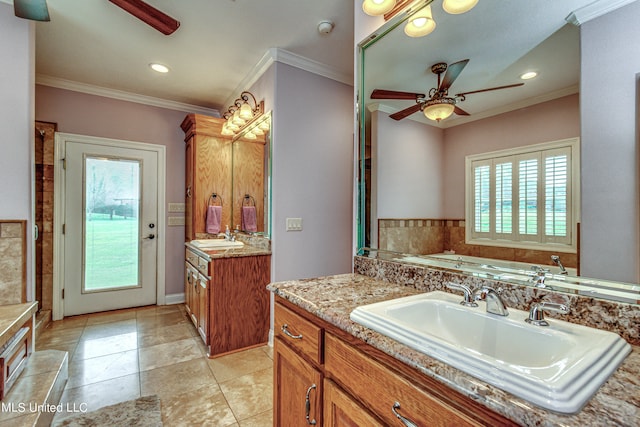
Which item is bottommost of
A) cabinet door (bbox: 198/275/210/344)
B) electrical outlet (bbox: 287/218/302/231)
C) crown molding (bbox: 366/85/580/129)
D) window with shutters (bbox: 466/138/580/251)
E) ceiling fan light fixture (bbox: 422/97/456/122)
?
cabinet door (bbox: 198/275/210/344)

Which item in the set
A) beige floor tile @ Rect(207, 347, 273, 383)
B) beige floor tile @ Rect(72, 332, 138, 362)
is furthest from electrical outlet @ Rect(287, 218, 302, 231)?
beige floor tile @ Rect(72, 332, 138, 362)

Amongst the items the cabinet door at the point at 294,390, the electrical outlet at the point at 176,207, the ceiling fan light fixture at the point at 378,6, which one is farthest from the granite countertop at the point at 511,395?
the electrical outlet at the point at 176,207

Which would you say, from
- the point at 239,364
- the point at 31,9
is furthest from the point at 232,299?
the point at 31,9

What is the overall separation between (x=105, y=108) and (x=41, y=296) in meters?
2.12

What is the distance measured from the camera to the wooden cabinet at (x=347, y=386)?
643mm

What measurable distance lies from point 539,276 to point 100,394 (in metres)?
2.51

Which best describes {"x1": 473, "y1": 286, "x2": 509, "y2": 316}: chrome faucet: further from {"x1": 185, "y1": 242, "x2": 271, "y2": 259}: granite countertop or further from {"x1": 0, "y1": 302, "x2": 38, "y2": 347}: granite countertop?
{"x1": 0, "y1": 302, "x2": 38, "y2": 347}: granite countertop

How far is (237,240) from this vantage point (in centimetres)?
330

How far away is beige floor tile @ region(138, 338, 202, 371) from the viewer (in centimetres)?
228

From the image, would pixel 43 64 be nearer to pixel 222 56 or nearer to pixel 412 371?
pixel 222 56

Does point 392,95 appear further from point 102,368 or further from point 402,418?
point 102,368

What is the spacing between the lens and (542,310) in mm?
862

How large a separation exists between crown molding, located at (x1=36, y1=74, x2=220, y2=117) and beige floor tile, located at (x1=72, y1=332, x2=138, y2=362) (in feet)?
8.48

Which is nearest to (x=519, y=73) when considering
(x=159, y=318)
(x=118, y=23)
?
(x=118, y=23)
